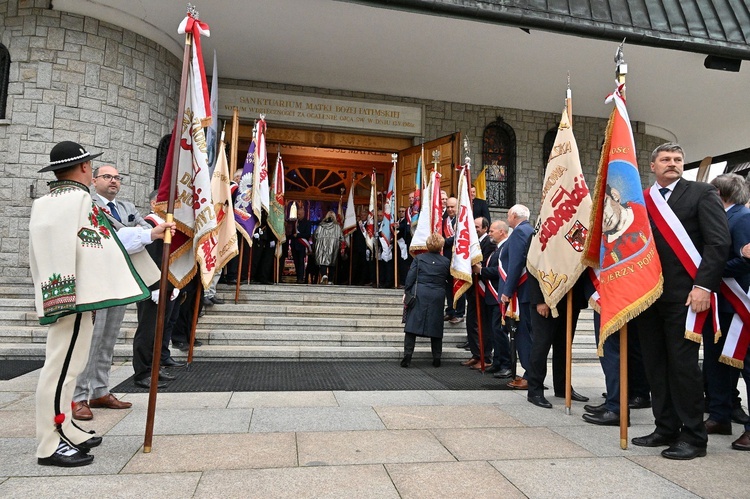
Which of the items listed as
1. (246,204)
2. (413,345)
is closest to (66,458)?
(413,345)

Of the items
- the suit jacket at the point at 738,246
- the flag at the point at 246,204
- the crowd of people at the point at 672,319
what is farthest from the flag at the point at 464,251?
the flag at the point at 246,204

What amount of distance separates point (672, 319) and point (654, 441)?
2.94 ft

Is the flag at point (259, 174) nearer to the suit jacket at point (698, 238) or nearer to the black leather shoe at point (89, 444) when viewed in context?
the black leather shoe at point (89, 444)

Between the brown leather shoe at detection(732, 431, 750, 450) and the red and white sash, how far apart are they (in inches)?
A: 36.3

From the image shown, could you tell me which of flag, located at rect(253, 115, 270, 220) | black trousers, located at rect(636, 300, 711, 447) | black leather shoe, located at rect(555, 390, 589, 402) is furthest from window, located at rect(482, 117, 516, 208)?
black trousers, located at rect(636, 300, 711, 447)

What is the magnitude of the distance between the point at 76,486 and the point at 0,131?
7991mm

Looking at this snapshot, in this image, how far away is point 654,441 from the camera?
349 centimetres

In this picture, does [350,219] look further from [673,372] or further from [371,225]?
[673,372]

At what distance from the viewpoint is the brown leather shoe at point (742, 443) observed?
3474 mm

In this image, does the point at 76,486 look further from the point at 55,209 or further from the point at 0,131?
the point at 0,131

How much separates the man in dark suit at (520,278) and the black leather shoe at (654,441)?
156cm

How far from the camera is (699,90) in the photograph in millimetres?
11320

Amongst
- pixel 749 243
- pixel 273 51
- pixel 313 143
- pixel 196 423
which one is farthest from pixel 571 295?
pixel 313 143

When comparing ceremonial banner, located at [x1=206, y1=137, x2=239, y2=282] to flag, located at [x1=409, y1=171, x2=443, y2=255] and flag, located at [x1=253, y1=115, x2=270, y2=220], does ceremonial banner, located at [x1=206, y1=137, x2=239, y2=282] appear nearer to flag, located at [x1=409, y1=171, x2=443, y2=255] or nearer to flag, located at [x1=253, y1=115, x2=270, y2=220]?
flag, located at [x1=253, y1=115, x2=270, y2=220]
